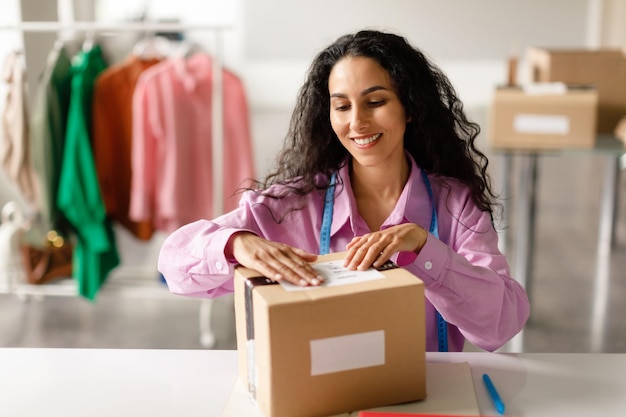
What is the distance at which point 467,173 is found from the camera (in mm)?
1609

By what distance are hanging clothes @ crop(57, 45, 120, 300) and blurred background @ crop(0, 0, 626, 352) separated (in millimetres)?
151

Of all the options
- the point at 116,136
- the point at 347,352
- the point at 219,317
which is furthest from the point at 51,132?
the point at 347,352

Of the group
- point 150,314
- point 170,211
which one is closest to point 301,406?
point 170,211

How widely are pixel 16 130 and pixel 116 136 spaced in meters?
0.37

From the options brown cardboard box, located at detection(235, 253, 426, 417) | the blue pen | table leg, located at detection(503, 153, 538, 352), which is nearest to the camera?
brown cardboard box, located at detection(235, 253, 426, 417)

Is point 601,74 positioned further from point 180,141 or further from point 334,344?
point 334,344

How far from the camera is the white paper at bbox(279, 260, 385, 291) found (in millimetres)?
1127

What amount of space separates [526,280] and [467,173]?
1.60 meters

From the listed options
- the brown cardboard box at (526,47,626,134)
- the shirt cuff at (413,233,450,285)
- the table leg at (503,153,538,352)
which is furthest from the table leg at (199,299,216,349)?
the shirt cuff at (413,233,450,285)

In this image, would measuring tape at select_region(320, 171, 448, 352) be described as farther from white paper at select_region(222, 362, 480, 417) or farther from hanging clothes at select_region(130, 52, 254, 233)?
hanging clothes at select_region(130, 52, 254, 233)

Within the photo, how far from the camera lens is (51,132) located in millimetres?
2916

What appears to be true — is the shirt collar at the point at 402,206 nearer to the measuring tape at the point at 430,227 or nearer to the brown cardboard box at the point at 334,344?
the measuring tape at the point at 430,227

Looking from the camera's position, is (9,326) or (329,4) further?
(329,4)

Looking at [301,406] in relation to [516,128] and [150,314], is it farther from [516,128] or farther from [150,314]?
[150,314]
